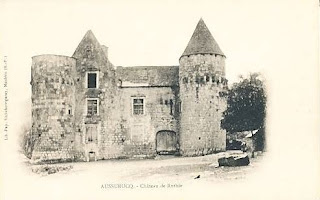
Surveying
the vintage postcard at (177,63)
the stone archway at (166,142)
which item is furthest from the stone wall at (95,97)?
the stone archway at (166,142)

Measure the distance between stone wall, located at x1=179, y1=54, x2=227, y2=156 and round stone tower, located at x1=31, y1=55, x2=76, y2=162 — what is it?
227cm

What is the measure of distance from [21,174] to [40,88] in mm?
2402

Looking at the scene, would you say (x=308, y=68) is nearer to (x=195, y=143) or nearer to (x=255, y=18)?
(x=255, y=18)

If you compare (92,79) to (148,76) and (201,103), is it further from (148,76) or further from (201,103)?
(201,103)

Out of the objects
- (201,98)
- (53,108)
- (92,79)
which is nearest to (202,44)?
(201,98)

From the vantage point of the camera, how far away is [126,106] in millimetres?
11766

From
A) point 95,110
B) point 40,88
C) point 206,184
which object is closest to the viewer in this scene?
point 206,184

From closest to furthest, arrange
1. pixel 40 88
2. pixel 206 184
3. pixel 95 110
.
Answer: pixel 206 184
pixel 40 88
pixel 95 110

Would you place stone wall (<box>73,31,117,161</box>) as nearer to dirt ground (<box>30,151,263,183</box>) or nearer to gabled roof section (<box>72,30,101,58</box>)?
gabled roof section (<box>72,30,101,58</box>)

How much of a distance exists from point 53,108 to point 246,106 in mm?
3738

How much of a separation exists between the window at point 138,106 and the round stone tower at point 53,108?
1281 mm

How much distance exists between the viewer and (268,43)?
9.09 metres

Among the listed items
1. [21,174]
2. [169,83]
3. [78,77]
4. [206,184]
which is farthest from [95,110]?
[206,184]

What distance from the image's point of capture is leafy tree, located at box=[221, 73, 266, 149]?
9.54 metres
